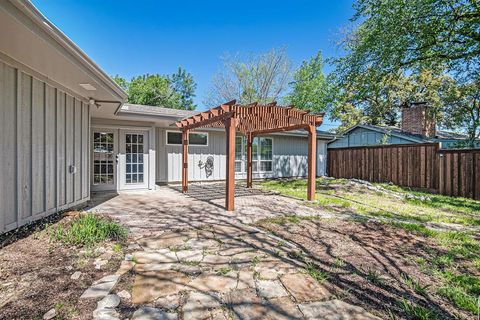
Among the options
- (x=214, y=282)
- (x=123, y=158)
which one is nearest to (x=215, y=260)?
(x=214, y=282)

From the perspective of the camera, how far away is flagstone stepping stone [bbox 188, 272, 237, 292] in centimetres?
217

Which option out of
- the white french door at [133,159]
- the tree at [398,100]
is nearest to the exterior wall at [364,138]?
the tree at [398,100]

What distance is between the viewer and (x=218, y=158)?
1025 cm

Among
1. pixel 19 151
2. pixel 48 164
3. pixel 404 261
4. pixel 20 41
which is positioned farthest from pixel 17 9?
pixel 404 261

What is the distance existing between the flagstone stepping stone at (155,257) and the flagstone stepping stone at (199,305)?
75 centimetres

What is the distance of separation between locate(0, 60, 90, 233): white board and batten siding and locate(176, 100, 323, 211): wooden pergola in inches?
112

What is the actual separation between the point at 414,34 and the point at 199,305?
9.65 m

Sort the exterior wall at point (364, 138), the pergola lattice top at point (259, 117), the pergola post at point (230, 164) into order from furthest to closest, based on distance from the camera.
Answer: the exterior wall at point (364, 138) < the pergola lattice top at point (259, 117) < the pergola post at point (230, 164)

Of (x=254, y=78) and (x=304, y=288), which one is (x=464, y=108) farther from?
(x=304, y=288)

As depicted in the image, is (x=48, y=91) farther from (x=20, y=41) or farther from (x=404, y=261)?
(x=404, y=261)

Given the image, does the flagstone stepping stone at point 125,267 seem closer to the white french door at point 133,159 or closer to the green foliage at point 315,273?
the green foliage at point 315,273

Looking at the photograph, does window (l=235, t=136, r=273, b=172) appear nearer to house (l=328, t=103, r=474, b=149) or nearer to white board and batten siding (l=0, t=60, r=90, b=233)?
house (l=328, t=103, r=474, b=149)

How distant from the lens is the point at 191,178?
9.70 meters

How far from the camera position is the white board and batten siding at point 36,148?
3287mm
